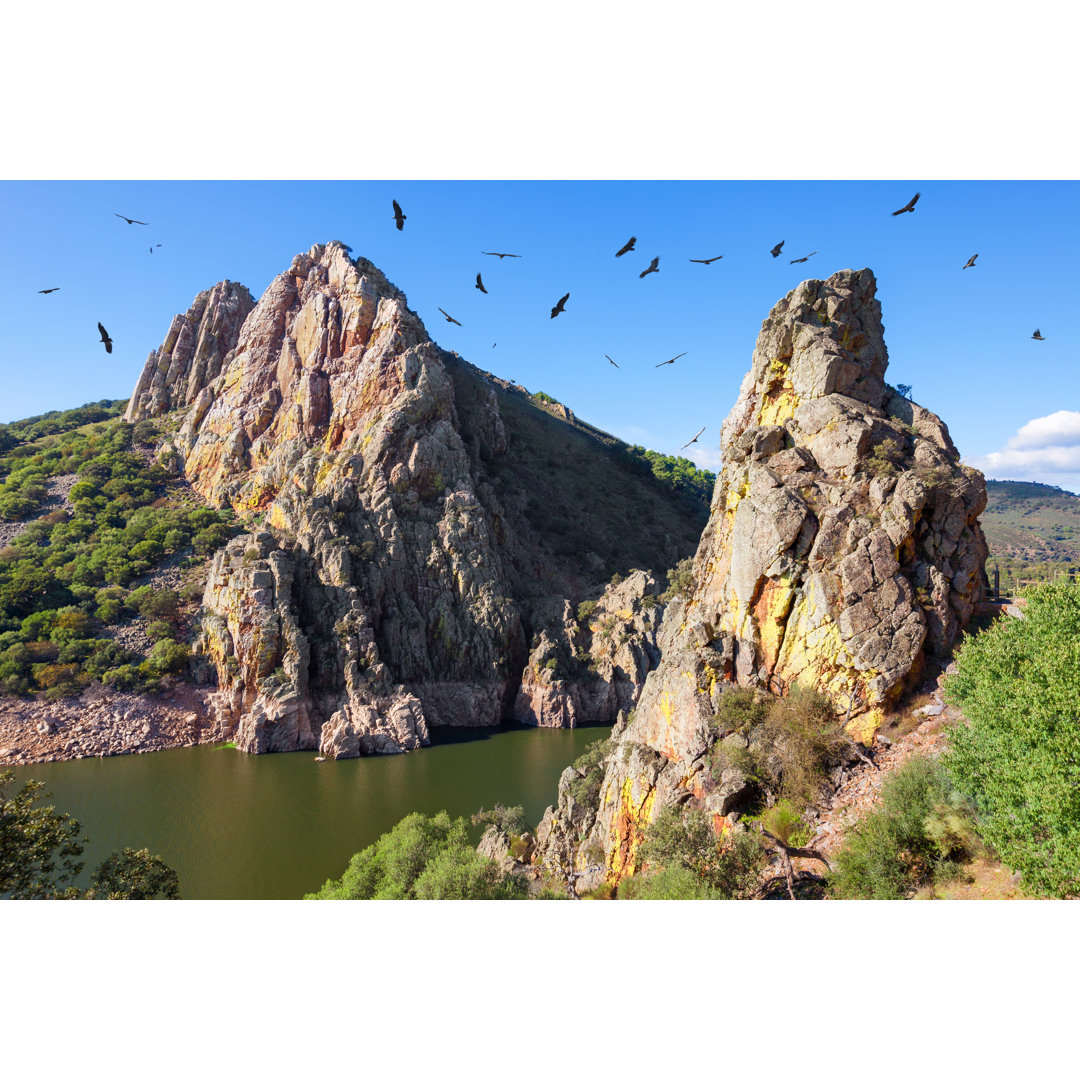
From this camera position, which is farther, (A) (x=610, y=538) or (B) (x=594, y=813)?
(A) (x=610, y=538)

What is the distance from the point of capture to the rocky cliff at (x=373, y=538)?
48188 millimetres

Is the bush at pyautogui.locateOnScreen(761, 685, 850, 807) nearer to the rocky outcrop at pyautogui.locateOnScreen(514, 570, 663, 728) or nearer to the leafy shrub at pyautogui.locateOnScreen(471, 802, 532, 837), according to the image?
the leafy shrub at pyautogui.locateOnScreen(471, 802, 532, 837)

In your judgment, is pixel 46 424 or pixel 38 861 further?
pixel 46 424

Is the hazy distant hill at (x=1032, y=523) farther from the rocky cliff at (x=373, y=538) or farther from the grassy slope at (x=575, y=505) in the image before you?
the rocky cliff at (x=373, y=538)

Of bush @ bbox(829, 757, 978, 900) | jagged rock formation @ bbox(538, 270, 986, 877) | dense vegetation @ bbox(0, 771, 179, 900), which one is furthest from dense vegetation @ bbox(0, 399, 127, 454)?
bush @ bbox(829, 757, 978, 900)

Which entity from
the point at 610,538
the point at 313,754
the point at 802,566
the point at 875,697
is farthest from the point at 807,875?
the point at 610,538

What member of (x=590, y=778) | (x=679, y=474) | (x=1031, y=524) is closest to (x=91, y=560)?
(x=590, y=778)

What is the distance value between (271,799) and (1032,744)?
116 feet

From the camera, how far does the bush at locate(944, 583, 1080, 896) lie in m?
11.0

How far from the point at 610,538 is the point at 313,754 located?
45.6 m

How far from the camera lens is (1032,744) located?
11922mm

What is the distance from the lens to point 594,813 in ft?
81.8

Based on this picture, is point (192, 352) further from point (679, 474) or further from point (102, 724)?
point (679, 474)

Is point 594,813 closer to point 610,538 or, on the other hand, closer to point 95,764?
point 95,764
